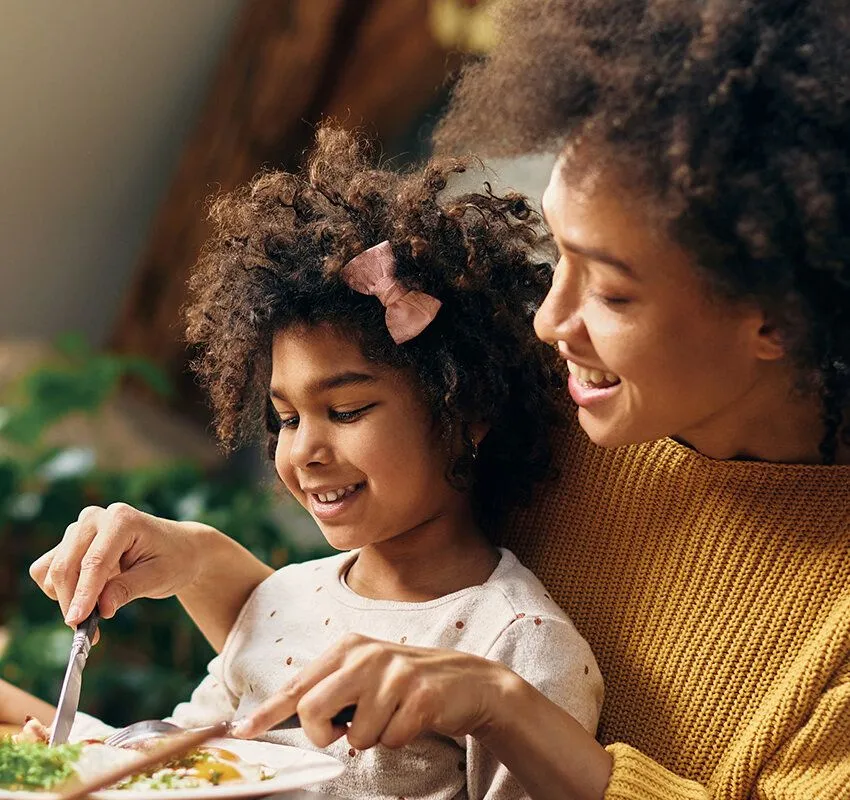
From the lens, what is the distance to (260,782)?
38.5 inches

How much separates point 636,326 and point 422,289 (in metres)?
0.31

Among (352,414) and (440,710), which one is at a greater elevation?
(352,414)

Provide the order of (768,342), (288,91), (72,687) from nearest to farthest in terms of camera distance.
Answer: (768,342) → (72,687) → (288,91)

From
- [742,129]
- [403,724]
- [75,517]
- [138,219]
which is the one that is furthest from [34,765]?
[138,219]

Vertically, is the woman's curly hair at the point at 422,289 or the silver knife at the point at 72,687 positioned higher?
the woman's curly hair at the point at 422,289

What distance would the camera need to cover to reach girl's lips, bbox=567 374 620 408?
1.13 meters

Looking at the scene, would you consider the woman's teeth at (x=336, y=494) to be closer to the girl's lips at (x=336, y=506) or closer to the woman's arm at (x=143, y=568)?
the girl's lips at (x=336, y=506)

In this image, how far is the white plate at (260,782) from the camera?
917 millimetres

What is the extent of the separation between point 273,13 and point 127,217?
0.81 m

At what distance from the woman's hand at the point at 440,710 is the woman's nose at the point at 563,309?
0.97 ft

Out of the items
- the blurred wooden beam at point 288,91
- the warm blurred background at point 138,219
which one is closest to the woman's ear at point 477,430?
the warm blurred background at point 138,219

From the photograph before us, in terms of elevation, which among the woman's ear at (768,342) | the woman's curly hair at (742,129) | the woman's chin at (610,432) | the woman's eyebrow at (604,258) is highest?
the woman's curly hair at (742,129)

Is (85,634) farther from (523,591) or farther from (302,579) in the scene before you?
(523,591)

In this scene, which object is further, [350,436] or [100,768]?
[350,436]
